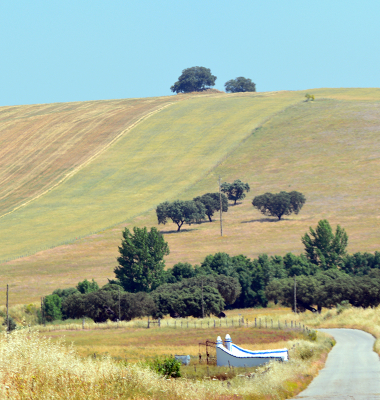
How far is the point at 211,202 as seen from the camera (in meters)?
111

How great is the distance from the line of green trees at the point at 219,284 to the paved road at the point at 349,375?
2356cm

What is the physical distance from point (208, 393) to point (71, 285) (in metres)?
62.4

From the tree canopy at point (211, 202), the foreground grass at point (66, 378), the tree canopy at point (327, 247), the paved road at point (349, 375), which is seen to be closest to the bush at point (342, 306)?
the tree canopy at point (327, 247)

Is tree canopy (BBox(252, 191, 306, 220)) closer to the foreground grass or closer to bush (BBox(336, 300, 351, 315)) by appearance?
bush (BBox(336, 300, 351, 315))

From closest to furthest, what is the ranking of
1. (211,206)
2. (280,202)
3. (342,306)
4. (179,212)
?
(342,306) → (179,212) → (280,202) → (211,206)

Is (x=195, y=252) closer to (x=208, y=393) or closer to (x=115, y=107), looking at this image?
(x=208, y=393)

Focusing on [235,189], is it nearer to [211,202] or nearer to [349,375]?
[211,202]

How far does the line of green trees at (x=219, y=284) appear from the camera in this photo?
67562 mm

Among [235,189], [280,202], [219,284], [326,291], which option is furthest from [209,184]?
[326,291]

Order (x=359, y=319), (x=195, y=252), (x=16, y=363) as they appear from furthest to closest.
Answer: (x=195, y=252) → (x=359, y=319) → (x=16, y=363)

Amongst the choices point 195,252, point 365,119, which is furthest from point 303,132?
point 195,252

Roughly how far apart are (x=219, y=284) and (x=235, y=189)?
4625cm

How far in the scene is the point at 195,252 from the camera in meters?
92.7

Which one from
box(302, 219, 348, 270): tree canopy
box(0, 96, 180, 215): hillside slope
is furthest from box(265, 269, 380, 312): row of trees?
box(0, 96, 180, 215): hillside slope
